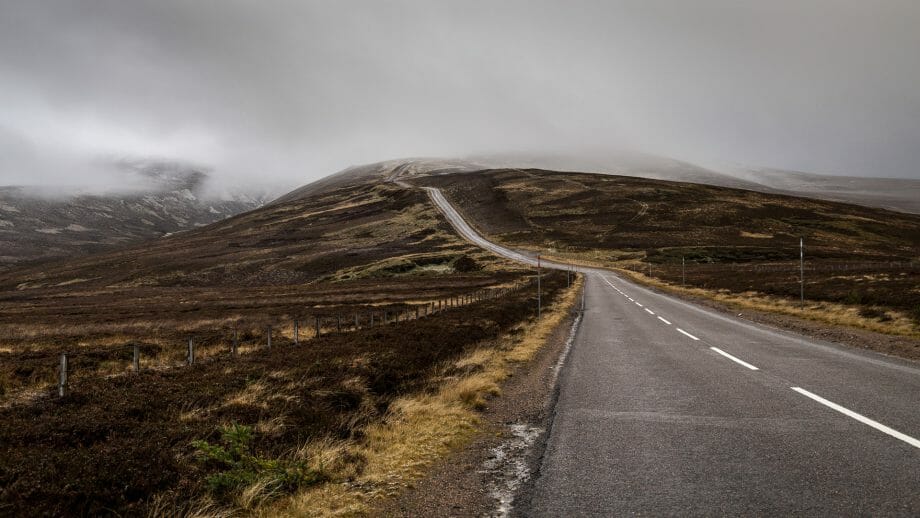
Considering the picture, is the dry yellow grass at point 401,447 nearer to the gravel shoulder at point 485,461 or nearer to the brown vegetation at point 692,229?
the gravel shoulder at point 485,461

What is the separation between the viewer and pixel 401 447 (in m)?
7.40

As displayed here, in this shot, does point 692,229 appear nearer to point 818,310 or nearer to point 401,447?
point 818,310

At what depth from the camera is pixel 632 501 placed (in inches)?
202

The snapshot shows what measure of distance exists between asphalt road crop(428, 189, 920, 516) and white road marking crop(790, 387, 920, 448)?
19 mm

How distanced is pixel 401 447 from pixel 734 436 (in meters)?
4.97

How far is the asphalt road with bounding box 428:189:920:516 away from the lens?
5039mm

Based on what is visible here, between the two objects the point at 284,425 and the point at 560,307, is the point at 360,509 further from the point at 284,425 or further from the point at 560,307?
the point at 560,307

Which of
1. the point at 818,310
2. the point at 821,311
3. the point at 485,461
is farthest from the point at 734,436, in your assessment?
the point at 818,310

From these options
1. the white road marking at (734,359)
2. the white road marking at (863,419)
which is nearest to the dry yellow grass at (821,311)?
the white road marking at (734,359)

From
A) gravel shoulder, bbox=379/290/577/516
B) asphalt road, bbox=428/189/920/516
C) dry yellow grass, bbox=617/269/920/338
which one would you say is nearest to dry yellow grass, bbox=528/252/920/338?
dry yellow grass, bbox=617/269/920/338

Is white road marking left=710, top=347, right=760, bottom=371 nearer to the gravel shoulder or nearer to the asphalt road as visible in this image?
the asphalt road

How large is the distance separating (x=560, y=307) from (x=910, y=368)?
20.1 metres

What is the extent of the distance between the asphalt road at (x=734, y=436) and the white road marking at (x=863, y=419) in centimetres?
2

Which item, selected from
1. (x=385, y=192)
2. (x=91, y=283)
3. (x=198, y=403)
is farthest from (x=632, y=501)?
(x=385, y=192)
